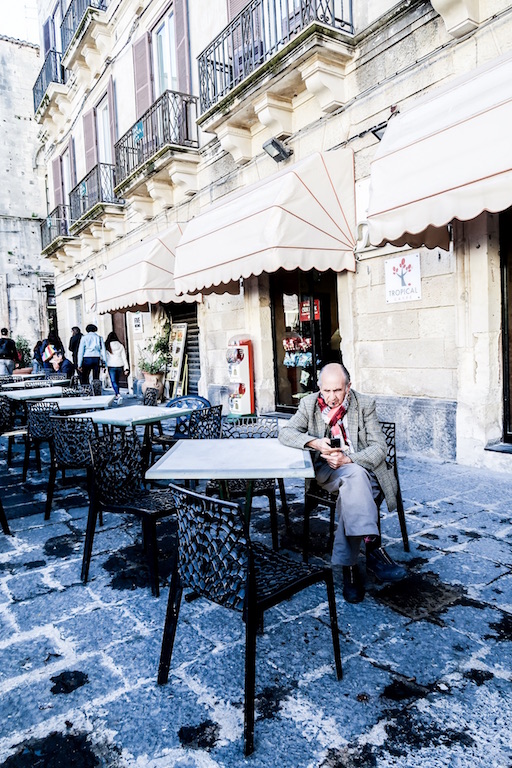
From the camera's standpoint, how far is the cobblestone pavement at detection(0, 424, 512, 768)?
1780mm

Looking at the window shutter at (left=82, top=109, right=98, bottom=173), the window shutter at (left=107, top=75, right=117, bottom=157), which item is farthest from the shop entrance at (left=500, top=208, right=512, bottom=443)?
the window shutter at (left=82, top=109, right=98, bottom=173)

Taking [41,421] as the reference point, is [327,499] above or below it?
below

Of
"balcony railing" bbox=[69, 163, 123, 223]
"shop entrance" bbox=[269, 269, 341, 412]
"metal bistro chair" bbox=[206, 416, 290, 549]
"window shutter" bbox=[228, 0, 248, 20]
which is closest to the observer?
"metal bistro chair" bbox=[206, 416, 290, 549]

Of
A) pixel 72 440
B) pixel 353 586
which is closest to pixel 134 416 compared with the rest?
pixel 72 440

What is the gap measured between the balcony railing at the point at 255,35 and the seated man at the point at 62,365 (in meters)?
6.37

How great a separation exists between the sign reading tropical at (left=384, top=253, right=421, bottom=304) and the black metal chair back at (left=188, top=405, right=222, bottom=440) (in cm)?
280

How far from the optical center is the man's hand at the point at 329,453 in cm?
293

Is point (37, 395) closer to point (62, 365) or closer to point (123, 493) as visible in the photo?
point (123, 493)

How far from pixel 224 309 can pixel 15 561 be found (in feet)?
21.9

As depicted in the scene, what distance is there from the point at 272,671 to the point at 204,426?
7.73 feet

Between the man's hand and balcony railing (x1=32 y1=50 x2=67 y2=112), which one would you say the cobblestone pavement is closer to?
the man's hand

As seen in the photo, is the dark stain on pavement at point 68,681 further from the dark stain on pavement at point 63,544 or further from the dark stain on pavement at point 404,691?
the dark stain on pavement at point 63,544

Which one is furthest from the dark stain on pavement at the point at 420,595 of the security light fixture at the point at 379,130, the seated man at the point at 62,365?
the seated man at the point at 62,365

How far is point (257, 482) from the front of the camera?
3791 millimetres
